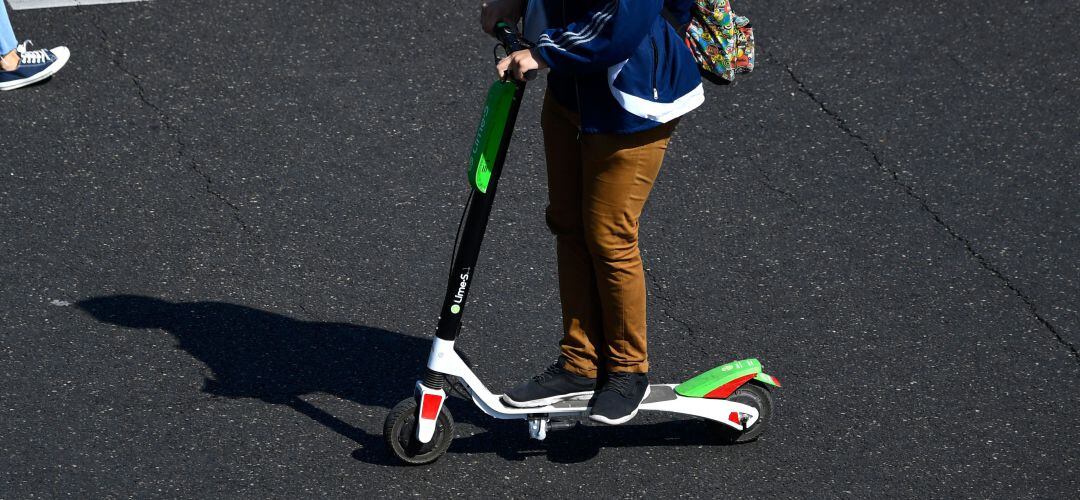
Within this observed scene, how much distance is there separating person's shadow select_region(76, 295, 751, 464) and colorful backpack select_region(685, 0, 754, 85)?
133 centimetres

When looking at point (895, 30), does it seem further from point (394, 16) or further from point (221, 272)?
point (221, 272)

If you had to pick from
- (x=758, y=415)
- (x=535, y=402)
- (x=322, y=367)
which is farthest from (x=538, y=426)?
(x=322, y=367)

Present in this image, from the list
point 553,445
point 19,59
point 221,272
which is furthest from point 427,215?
point 19,59

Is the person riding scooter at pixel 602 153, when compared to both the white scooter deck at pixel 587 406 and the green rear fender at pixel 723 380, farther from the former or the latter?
the green rear fender at pixel 723 380

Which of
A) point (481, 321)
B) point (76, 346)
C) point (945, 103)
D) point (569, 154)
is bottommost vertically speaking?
point (945, 103)

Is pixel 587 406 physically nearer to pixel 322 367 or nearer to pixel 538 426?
pixel 538 426

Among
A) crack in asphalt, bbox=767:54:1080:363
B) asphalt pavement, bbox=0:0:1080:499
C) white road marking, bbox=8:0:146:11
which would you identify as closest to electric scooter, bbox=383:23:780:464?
asphalt pavement, bbox=0:0:1080:499

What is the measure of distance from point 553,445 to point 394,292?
105cm

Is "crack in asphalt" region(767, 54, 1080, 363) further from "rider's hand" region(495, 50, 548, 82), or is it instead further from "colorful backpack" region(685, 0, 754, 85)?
"rider's hand" region(495, 50, 548, 82)

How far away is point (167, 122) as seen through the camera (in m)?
5.94

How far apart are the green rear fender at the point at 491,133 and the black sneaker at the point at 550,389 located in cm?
74

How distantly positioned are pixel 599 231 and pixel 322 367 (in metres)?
1.29

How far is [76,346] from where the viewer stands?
4.62 m

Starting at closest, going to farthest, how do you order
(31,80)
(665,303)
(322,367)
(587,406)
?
(587,406) < (322,367) < (665,303) < (31,80)
